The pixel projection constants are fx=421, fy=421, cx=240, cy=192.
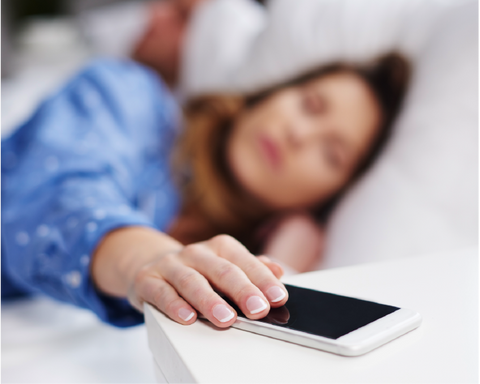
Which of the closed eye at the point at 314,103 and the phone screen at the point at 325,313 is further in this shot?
the closed eye at the point at 314,103

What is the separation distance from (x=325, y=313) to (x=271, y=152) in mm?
565

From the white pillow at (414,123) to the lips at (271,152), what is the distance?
0.48ft

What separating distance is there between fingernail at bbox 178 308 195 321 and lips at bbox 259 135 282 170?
21.3 inches

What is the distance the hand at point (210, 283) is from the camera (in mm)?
273

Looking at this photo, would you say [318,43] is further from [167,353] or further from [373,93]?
[167,353]

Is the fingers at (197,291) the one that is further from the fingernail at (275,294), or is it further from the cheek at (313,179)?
the cheek at (313,179)

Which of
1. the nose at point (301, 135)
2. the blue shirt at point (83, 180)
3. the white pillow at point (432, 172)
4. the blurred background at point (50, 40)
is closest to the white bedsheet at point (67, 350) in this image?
the blue shirt at point (83, 180)

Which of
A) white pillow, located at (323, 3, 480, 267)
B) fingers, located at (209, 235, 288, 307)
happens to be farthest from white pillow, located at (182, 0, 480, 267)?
fingers, located at (209, 235, 288, 307)

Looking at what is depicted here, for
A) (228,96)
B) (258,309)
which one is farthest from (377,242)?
(228,96)

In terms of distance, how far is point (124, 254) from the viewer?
1.35 ft

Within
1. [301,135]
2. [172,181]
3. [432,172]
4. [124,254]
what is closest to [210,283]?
[124,254]

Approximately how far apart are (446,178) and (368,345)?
0.42m

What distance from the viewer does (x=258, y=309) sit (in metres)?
0.27

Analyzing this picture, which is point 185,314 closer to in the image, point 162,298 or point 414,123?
point 162,298
